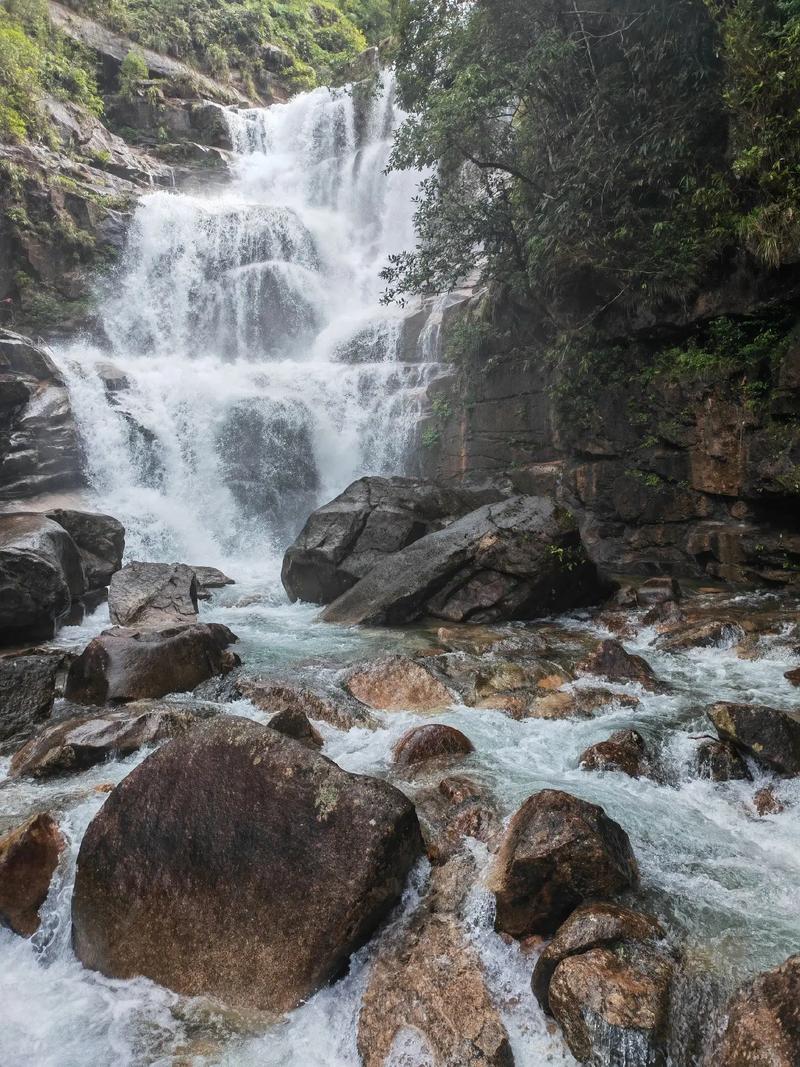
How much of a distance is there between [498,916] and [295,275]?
2490cm

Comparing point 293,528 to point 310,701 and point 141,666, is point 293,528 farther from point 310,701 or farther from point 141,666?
point 310,701

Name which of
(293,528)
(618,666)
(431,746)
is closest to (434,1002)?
(431,746)

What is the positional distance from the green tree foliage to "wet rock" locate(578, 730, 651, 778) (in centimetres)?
741

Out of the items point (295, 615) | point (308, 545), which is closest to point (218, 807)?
point (295, 615)

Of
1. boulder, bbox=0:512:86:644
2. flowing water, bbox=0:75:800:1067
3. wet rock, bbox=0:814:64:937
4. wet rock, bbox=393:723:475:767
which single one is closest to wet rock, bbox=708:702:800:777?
flowing water, bbox=0:75:800:1067

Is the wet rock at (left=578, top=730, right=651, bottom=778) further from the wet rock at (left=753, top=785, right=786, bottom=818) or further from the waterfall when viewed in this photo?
the waterfall

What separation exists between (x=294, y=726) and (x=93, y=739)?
5.57 ft

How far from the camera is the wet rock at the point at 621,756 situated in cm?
530

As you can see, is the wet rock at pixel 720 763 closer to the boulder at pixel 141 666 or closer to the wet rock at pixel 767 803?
the wet rock at pixel 767 803

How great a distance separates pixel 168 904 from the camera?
12.2ft

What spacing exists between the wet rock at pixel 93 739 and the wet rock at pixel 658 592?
7.06 m

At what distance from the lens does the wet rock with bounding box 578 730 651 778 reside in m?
5.30

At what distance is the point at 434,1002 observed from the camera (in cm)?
325

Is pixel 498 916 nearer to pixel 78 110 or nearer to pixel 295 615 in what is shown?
pixel 295 615
